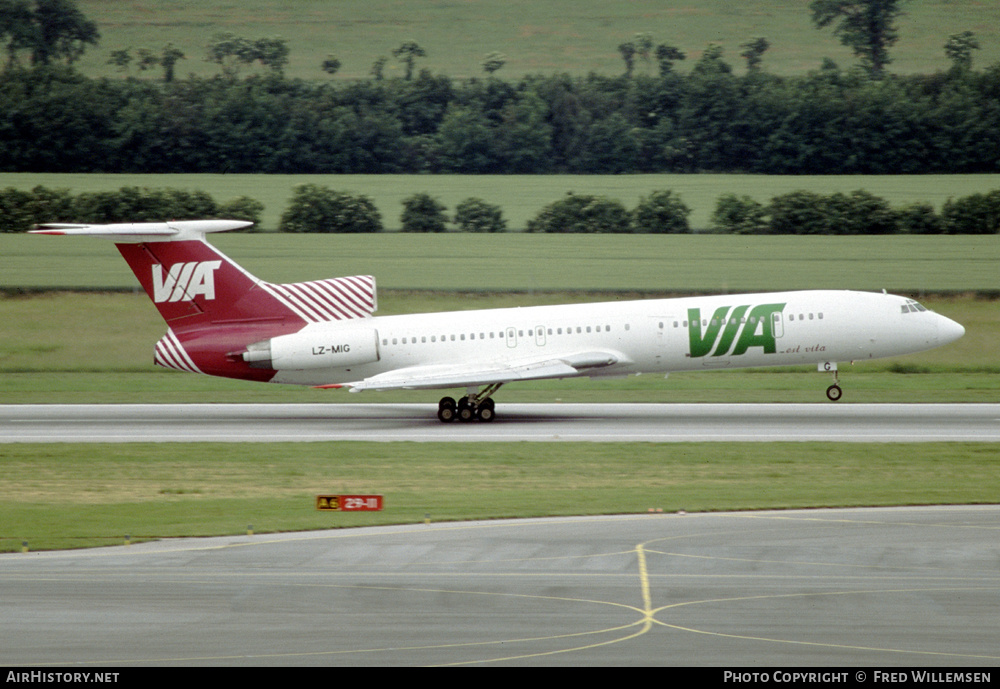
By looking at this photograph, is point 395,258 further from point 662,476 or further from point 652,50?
point 652,50

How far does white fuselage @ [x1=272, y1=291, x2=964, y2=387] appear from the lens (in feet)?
128

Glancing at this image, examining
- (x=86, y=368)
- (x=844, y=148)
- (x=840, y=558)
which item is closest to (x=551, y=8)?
(x=844, y=148)

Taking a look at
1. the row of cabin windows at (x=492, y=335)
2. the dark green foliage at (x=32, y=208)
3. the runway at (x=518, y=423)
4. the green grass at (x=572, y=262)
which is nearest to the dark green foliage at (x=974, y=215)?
the green grass at (x=572, y=262)

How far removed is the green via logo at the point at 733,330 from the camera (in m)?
38.9

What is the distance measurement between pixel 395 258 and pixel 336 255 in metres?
3.66

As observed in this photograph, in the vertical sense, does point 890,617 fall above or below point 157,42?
below

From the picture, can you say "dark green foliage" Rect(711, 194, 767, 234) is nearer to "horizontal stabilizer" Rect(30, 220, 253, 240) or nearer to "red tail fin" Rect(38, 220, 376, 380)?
"red tail fin" Rect(38, 220, 376, 380)

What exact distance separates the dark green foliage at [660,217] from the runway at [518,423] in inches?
1249

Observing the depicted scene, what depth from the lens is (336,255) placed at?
6912 cm

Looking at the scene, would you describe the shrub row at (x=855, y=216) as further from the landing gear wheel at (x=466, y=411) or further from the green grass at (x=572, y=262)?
the landing gear wheel at (x=466, y=411)

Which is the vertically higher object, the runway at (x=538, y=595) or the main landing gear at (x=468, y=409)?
the runway at (x=538, y=595)

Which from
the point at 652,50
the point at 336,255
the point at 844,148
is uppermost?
the point at 652,50
